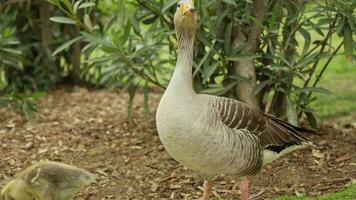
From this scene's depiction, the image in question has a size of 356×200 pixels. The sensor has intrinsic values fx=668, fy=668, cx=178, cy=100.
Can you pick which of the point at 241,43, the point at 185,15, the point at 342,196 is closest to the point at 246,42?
the point at 241,43

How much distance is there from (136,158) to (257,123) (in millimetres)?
1685

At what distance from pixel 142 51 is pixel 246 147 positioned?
1.81 meters

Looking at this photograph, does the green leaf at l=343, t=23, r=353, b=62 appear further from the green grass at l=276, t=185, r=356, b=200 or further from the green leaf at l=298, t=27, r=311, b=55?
the green grass at l=276, t=185, r=356, b=200

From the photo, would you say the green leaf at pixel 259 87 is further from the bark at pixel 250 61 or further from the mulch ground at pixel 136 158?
the mulch ground at pixel 136 158

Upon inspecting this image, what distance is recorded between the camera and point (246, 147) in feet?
16.8

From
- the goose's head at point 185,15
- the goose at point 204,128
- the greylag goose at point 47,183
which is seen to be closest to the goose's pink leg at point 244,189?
the goose at point 204,128

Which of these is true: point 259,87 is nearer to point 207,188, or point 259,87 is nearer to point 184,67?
point 207,188

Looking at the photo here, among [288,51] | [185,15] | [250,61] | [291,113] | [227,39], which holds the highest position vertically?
[185,15]

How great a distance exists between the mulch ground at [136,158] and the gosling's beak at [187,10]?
1801mm

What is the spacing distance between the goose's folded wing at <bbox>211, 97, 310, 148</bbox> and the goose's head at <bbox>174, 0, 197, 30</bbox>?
2.02 feet

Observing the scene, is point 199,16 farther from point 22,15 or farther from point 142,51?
point 22,15

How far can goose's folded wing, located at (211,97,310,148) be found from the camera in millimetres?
5117

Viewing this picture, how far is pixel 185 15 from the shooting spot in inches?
193

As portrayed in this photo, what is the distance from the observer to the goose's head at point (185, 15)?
16.0 ft
